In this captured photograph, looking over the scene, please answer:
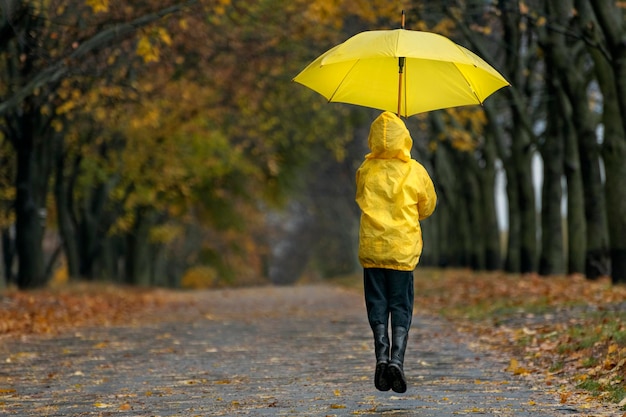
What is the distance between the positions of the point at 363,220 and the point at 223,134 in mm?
28955

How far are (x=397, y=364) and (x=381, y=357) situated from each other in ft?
0.62

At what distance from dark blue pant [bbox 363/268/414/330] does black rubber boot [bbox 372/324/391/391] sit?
85mm

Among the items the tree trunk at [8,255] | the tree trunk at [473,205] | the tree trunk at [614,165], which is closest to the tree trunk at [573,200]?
the tree trunk at [614,165]

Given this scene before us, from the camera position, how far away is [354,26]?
100ft

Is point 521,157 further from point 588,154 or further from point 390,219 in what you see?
point 390,219

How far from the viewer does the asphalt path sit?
791cm

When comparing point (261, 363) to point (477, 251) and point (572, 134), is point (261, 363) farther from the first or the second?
point (477, 251)

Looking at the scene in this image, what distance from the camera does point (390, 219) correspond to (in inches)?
329

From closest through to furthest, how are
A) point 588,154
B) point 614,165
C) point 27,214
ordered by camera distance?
point 614,165
point 588,154
point 27,214

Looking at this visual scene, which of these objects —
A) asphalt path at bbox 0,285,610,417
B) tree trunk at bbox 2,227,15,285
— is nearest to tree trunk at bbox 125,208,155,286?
tree trunk at bbox 2,227,15,285

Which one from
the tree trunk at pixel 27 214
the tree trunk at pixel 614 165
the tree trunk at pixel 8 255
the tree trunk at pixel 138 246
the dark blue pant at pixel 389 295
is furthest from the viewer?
the tree trunk at pixel 138 246

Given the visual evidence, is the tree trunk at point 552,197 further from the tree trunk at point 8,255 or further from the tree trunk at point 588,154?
the tree trunk at point 8,255

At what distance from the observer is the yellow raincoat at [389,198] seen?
8312mm

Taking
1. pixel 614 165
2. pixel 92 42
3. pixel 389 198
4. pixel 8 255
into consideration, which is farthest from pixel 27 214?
pixel 389 198
